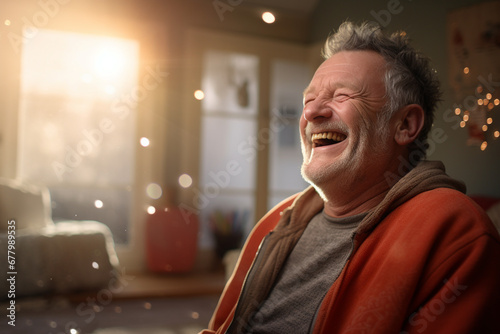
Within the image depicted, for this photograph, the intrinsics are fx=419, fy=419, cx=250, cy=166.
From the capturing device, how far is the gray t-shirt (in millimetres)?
796

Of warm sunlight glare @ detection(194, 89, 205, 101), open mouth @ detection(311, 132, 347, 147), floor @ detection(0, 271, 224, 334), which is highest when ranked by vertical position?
warm sunlight glare @ detection(194, 89, 205, 101)

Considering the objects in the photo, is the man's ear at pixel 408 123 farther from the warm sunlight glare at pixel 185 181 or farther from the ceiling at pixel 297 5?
the warm sunlight glare at pixel 185 181

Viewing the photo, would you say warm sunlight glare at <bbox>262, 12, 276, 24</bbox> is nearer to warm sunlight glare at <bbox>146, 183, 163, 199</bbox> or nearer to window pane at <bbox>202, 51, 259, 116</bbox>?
window pane at <bbox>202, 51, 259, 116</bbox>

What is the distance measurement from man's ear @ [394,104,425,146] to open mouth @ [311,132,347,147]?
0.11 metres

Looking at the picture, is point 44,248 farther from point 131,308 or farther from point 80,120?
point 80,120

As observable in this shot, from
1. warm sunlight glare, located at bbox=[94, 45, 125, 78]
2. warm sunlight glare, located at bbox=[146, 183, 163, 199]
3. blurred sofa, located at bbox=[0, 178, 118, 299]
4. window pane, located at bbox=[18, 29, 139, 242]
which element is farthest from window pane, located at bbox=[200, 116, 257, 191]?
blurred sofa, located at bbox=[0, 178, 118, 299]

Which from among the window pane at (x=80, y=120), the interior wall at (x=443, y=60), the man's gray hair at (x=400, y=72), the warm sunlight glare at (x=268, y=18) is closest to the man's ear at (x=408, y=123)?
the man's gray hair at (x=400, y=72)

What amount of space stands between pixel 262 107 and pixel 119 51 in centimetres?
96

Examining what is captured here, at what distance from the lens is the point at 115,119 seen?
2.43m

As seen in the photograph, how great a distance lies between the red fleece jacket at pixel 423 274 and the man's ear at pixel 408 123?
0.18 metres

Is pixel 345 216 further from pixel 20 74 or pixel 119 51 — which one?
pixel 119 51

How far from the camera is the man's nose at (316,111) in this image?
34.3 inches

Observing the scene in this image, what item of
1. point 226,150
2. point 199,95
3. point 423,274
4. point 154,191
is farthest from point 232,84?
point 423,274

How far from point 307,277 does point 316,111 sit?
34 centimetres
